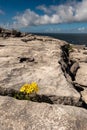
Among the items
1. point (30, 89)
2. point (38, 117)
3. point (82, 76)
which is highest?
point (30, 89)

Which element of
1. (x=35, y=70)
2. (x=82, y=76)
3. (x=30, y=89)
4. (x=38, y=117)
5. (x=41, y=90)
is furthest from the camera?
(x=82, y=76)

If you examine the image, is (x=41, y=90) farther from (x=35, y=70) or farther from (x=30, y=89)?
(x=35, y=70)

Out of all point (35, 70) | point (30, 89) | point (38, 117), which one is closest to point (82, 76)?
point (35, 70)

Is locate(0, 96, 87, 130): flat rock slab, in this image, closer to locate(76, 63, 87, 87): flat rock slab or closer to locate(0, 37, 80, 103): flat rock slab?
locate(0, 37, 80, 103): flat rock slab

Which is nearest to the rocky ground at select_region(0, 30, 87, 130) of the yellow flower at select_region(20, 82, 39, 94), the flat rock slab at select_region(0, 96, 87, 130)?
the flat rock slab at select_region(0, 96, 87, 130)

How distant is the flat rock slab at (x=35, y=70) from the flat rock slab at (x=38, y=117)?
2.79 meters

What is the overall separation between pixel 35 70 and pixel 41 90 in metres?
3.48

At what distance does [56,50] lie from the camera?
23.5 meters

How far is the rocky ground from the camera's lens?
35.1ft

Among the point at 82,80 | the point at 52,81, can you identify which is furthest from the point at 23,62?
the point at 82,80

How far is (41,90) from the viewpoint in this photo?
14.9 metres

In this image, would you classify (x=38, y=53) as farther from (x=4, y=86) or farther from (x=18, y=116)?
(x=18, y=116)

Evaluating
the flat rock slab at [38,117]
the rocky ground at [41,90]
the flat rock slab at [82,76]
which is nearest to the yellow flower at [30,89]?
the rocky ground at [41,90]

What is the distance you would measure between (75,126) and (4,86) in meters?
6.18
